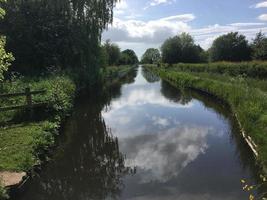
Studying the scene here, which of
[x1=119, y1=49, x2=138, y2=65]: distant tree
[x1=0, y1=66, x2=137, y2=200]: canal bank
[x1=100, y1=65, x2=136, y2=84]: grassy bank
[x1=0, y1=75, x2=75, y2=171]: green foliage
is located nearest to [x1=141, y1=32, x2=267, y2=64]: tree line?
[x1=100, y1=65, x2=136, y2=84]: grassy bank

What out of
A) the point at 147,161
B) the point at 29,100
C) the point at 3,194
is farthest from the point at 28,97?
the point at 3,194

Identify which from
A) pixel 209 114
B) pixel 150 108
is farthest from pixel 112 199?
pixel 150 108

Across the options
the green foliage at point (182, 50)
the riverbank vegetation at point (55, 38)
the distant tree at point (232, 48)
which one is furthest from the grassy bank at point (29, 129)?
the green foliage at point (182, 50)

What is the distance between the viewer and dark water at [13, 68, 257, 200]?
7.91 metres

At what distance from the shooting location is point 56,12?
2933 cm

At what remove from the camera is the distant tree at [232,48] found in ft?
171

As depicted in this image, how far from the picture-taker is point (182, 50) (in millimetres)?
66500

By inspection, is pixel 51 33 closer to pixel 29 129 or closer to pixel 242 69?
pixel 242 69

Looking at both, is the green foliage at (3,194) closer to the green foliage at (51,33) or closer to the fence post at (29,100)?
the fence post at (29,100)

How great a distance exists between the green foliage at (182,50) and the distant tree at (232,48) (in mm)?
11572

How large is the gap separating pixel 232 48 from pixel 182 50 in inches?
608

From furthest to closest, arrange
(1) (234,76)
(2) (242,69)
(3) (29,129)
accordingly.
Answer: (1) (234,76)
(2) (242,69)
(3) (29,129)

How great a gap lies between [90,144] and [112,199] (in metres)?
4.91

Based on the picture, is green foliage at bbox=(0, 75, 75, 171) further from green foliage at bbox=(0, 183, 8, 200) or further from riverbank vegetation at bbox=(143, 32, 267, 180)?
riverbank vegetation at bbox=(143, 32, 267, 180)
